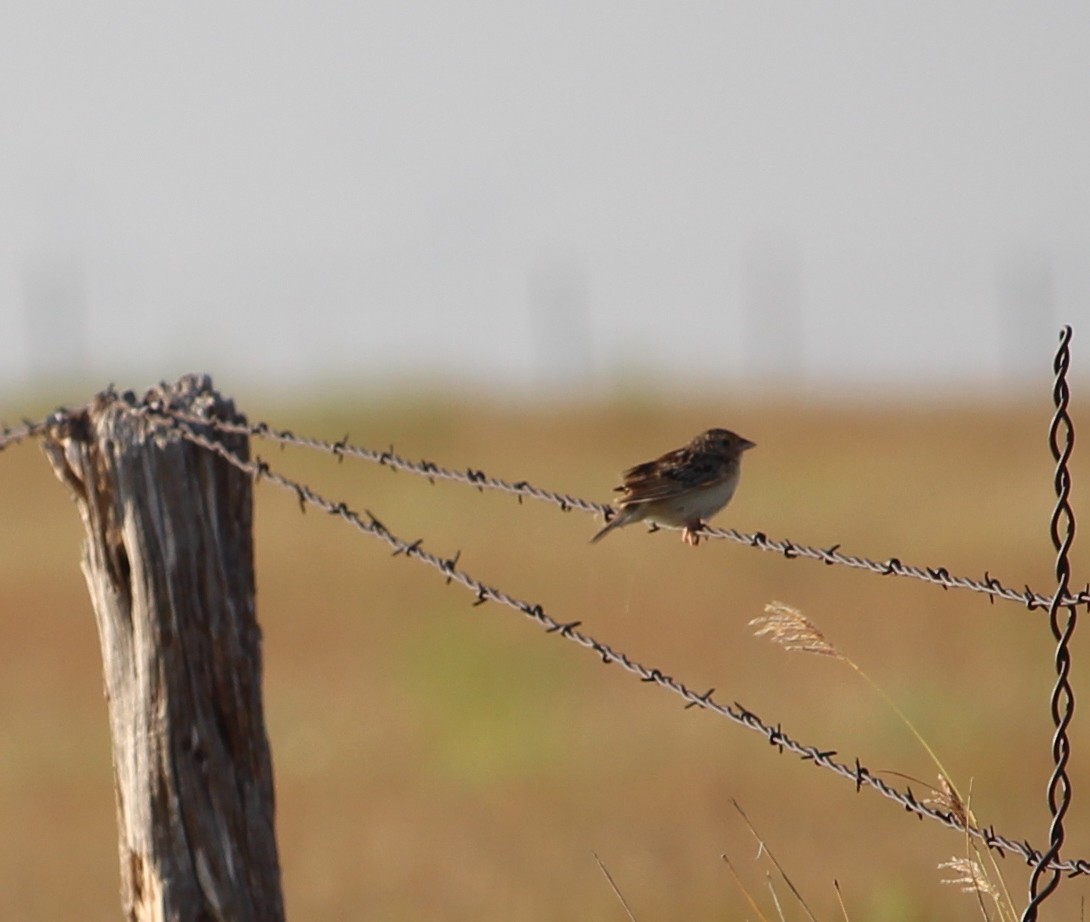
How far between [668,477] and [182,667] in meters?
2.53

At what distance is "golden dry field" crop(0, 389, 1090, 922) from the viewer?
31.5 feet

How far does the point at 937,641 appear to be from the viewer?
14.9m

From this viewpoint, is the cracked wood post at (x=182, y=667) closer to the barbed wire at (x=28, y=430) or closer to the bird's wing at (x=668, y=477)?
the barbed wire at (x=28, y=430)

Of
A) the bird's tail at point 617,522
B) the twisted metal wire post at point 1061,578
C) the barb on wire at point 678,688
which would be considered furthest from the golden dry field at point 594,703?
the twisted metal wire post at point 1061,578

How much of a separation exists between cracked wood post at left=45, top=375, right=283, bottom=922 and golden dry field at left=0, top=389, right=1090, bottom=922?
11.2 feet

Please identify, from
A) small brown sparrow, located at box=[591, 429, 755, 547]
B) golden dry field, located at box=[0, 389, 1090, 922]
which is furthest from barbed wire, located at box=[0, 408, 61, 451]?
golden dry field, located at box=[0, 389, 1090, 922]

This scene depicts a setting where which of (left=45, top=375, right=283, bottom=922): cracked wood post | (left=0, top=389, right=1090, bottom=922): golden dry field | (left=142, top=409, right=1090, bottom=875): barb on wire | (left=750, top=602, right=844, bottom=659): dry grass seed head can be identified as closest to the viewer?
(left=142, top=409, right=1090, bottom=875): barb on wire

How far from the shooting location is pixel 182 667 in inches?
A: 170

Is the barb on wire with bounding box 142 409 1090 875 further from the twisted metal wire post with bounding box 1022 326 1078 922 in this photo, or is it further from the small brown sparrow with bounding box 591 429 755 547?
the small brown sparrow with bounding box 591 429 755 547

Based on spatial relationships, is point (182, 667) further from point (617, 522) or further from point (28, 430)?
point (617, 522)

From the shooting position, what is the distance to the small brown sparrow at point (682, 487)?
255 inches

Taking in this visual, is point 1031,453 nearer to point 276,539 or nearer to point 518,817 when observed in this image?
point 276,539

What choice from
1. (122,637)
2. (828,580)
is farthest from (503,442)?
(122,637)

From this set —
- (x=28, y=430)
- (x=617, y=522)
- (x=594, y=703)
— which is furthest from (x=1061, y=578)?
(x=594, y=703)
